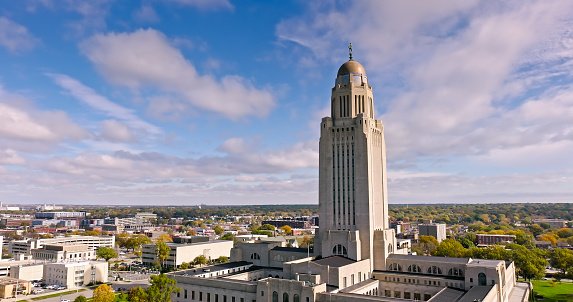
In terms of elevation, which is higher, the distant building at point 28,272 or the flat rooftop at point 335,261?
the flat rooftop at point 335,261

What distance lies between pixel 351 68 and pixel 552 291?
79.2 metres

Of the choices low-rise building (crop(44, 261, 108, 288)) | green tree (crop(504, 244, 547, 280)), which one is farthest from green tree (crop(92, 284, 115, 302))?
green tree (crop(504, 244, 547, 280))

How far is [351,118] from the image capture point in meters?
92.2

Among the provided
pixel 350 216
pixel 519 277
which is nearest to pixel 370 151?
pixel 350 216

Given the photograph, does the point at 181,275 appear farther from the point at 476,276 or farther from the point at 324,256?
the point at 476,276

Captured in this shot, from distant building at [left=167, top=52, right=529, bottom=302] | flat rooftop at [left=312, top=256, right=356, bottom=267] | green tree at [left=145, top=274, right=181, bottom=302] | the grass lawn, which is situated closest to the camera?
green tree at [left=145, top=274, right=181, bottom=302]

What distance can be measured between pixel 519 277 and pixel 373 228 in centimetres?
7875

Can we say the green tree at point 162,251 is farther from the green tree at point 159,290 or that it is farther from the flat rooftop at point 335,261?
the flat rooftop at point 335,261

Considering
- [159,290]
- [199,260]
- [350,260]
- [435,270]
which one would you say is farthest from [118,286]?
[435,270]

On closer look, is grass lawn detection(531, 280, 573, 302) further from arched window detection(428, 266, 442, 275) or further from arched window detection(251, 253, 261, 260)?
arched window detection(251, 253, 261, 260)

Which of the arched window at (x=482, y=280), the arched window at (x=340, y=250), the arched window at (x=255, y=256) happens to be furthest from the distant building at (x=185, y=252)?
the arched window at (x=482, y=280)

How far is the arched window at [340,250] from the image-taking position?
84.8 meters

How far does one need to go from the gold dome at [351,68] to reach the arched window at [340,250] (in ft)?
137

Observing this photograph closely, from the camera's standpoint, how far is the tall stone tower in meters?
85.6
